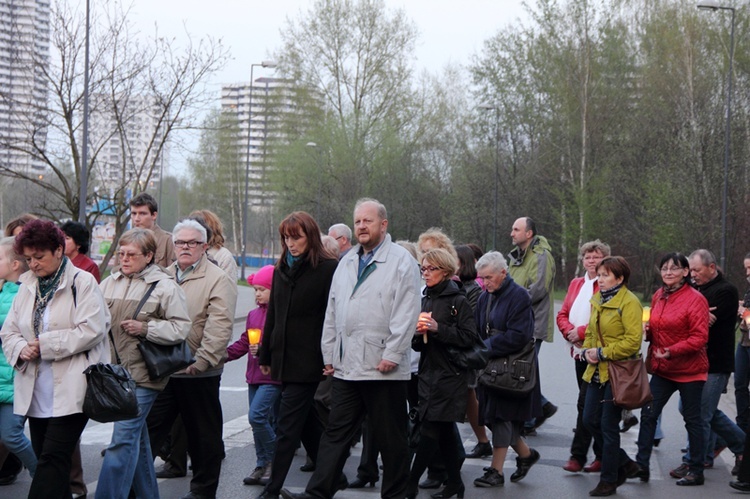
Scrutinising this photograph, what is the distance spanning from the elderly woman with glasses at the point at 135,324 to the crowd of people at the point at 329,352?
0.01m

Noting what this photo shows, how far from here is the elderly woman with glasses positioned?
5.85 metres

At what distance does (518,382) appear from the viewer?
7652 millimetres

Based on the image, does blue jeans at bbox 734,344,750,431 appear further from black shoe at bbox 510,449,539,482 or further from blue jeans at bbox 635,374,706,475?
black shoe at bbox 510,449,539,482

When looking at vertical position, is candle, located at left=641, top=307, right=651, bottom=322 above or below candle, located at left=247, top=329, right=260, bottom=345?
above

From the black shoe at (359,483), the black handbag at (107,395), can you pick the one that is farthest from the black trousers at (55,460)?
the black shoe at (359,483)

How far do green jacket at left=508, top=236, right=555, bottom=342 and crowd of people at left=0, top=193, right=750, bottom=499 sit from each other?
1016mm

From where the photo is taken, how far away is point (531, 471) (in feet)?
27.3

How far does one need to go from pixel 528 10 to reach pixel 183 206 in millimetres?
47704

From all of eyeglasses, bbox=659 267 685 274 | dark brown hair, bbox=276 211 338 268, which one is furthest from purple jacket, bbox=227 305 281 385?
eyeglasses, bbox=659 267 685 274

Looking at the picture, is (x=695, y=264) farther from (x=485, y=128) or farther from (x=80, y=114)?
(x=485, y=128)

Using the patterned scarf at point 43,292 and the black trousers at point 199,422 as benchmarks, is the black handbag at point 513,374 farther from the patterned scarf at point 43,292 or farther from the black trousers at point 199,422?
the patterned scarf at point 43,292

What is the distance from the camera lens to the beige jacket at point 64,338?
534cm

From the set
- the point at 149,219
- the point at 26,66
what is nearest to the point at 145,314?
the point at 149,219

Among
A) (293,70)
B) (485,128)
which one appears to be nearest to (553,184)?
(485,128)
